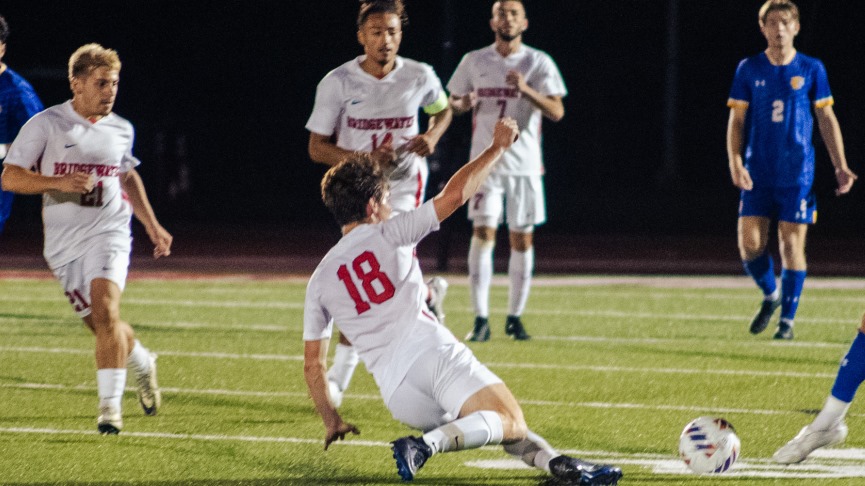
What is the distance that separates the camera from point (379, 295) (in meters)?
5.03

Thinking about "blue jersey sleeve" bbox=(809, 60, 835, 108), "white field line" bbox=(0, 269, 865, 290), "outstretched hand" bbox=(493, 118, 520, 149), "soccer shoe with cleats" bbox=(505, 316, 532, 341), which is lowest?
"white field line" bbox=(0, 269, 865, 290)

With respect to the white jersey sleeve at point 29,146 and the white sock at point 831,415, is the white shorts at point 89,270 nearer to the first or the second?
the white jersey sleeve at point 29,146

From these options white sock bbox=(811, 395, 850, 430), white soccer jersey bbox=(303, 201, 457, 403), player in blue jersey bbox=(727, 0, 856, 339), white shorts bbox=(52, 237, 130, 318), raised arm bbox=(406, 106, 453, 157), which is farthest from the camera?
player in blue jersey bbox=(727, 0, 856, 339)

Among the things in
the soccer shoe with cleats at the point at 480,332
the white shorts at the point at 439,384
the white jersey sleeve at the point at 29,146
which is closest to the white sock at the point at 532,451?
the white shorts at the point at 439,384

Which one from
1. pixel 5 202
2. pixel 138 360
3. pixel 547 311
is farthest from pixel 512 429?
pixel 547 311

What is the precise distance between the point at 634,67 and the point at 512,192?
21.6 meters

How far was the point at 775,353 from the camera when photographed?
903 cm

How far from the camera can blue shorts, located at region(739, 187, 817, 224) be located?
9570mm

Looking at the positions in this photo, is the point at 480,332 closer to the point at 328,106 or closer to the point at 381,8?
the point at 328,106

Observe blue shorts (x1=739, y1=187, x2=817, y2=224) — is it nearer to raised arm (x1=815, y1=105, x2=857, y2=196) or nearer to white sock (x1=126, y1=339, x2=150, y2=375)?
raised arm (x1=815, y1=105, x2=857, y2=196)

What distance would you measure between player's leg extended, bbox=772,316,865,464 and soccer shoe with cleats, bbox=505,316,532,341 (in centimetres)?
436

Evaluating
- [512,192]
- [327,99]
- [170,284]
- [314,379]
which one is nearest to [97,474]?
[314,379]

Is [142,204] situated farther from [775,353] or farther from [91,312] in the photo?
[775,353]

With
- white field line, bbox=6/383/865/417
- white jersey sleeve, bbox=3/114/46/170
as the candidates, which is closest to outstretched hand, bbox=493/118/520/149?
white field line, bbox=6/383/865/417
